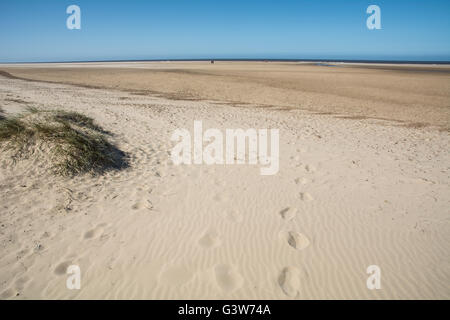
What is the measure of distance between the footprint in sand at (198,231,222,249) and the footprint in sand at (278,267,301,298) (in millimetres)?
1009

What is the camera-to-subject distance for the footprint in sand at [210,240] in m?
3.47

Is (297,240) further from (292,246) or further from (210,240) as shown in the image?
(210,240)

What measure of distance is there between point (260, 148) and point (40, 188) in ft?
17.6

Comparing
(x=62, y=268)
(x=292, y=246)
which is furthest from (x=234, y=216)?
(x=62, y=268)

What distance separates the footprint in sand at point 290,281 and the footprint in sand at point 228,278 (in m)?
0.50

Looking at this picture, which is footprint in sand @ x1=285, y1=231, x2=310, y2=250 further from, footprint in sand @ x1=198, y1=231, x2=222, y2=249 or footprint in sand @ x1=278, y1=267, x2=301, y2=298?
footprint in sand @ x1=198, y1=231, x2=222, y2=249

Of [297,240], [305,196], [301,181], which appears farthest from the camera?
[301,181]

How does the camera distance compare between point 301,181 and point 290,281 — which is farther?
point 301,181

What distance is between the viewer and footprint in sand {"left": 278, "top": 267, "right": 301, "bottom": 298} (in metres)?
2.79

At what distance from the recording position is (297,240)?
11.6ft

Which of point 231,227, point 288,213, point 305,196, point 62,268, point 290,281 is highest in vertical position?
point 305,196

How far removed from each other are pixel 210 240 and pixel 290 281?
1257 mm

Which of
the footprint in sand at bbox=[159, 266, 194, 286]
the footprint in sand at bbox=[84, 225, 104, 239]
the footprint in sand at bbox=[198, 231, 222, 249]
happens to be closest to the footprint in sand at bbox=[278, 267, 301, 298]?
the footprint in sand at bbox=[198, 231, 222, 249]
